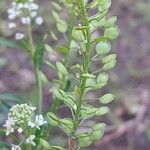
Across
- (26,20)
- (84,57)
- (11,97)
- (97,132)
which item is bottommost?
(97,132)

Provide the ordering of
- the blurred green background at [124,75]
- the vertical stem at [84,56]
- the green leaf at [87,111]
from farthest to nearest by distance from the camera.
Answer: the blurred green background at [124,75], the green leaf at [87,111], the vertical stem at [84,56]

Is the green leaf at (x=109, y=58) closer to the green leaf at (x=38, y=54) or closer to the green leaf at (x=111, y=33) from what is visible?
the green leaf at (x=111, y=33)

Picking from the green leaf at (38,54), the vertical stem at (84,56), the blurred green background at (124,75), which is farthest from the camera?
the blurred green background at (124,75)

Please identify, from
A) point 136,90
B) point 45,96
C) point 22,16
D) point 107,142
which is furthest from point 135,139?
point 22,16

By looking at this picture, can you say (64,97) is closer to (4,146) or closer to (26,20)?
(4,146)

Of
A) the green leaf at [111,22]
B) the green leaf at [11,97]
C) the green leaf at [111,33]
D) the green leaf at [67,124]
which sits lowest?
the green leaf at [67,124]

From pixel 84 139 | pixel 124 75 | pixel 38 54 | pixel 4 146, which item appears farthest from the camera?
pixel 124 75

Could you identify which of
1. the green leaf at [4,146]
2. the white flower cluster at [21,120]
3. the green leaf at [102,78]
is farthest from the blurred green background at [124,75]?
the green leaf at [102,78]

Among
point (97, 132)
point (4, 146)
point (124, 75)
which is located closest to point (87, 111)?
point (97, 132)
